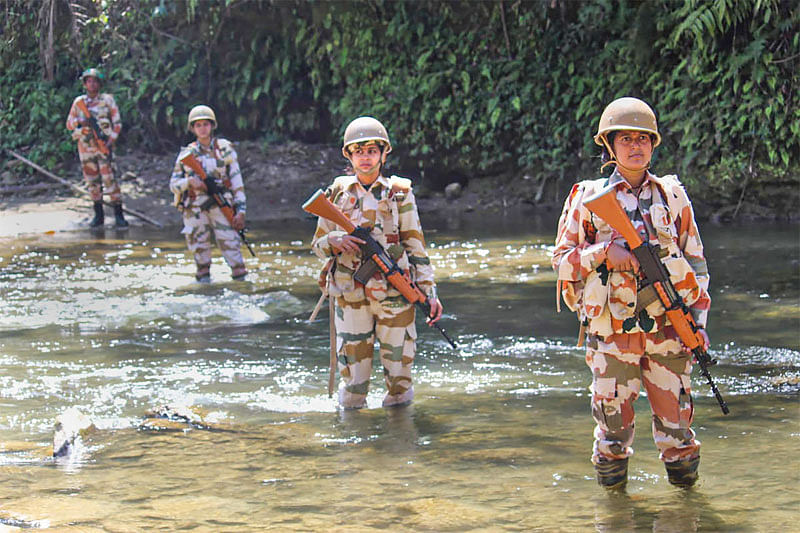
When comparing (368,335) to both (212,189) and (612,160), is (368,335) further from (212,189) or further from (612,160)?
(212,189)

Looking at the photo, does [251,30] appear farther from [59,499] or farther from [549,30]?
[59,499]

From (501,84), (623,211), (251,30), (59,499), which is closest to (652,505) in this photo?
(623,211)

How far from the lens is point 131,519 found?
4.77 meters

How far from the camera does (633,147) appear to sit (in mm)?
4746

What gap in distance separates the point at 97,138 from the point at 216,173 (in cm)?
694

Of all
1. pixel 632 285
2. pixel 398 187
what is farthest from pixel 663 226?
pixel 398 187

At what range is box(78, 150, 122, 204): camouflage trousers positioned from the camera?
17.8 metres

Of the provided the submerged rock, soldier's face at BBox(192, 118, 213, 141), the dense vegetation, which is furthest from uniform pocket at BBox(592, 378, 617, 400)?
the dense vegetation

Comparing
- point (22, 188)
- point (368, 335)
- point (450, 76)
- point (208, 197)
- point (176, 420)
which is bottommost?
point (176, 420)

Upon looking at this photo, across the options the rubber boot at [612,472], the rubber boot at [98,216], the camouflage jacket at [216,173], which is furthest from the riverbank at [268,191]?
the rubber boot at [612,472]

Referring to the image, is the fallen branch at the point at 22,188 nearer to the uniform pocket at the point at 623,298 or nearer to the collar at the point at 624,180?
the collar at the point at 624,180

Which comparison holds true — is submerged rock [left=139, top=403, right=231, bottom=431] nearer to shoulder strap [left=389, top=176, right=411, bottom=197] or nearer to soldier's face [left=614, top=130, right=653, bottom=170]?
shoulder strap [left=389, top=176, right=411, bottom=197]

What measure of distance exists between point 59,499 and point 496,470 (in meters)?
2.22

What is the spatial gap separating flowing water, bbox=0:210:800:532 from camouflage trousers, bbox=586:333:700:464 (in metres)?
0.35
